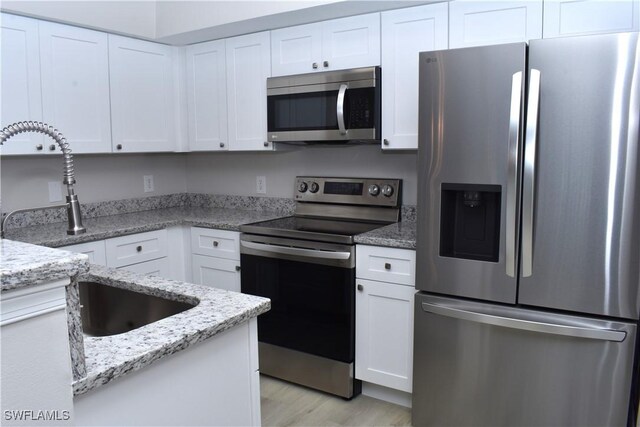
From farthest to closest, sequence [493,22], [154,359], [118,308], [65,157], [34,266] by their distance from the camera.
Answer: [493,22], [65,157], [118,308], [154,359], [34,266]

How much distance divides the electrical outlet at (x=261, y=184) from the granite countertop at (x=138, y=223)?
0.50 ft

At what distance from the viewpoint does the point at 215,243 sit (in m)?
3.07

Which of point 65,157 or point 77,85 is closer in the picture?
point 65,157

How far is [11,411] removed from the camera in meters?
0.74

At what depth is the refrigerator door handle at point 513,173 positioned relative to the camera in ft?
6.18

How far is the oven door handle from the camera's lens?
2529 millimetres

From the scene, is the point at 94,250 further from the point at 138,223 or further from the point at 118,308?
the point at 118,308

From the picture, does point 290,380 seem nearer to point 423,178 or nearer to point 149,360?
point 423,178

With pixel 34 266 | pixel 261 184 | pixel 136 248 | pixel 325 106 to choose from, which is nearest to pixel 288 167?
pixel 261 184

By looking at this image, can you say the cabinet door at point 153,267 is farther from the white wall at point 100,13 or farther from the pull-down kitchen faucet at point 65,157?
the white wall at point 100,13

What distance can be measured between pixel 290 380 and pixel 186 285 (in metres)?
1.58

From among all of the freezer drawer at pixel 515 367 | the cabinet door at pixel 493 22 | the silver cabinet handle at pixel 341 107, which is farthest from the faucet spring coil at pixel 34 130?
the cabinet door at pixel 493 22

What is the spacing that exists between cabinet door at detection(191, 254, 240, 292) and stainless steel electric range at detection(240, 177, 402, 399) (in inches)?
4.0

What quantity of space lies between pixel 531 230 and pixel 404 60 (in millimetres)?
1133
